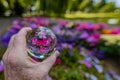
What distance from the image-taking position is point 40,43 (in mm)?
2207

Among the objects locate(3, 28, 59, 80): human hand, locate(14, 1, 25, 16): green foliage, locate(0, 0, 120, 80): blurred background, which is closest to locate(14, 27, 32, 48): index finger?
locate(3, 28, 59, 80): human hand

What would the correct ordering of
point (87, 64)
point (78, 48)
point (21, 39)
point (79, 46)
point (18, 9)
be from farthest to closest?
point (18, 9) → point (79, 46) → point (78, 48) → point (87, 64) → point (21, 39)

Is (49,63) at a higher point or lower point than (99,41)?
higher

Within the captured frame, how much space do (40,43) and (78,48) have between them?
2.97 m

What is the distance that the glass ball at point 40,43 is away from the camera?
2193 mm

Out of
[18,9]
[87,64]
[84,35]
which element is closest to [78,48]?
[84,35]

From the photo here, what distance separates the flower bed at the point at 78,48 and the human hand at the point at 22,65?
67.4 inches

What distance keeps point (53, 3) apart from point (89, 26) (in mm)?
3033

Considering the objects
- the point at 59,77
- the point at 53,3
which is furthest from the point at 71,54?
the point at 53,3

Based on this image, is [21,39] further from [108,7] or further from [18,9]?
[108,7]

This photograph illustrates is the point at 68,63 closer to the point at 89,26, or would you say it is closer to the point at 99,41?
→ the point at 99,41

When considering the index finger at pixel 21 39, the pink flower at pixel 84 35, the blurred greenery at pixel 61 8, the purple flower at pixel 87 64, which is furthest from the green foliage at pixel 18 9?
the index finger at pixel 21 39

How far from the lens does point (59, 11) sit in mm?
8977

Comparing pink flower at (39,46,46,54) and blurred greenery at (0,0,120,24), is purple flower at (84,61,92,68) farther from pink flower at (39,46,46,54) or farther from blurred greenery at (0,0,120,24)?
blurred greenery at (0,0,120,24)
